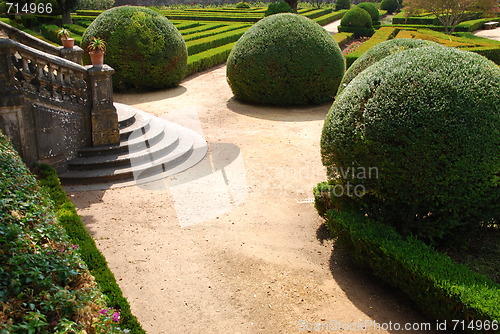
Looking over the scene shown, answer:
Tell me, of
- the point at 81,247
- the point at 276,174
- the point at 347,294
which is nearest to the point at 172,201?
the point at 276,174

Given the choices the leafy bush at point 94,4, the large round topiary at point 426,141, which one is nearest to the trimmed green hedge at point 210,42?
the large round topiary at point 426,141

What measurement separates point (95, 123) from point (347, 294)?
6373mm

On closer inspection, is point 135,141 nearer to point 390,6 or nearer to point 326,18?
point 326,18

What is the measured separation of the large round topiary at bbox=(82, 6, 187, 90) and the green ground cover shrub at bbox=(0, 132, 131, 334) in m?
11.7

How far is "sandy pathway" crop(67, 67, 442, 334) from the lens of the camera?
5.78 meters

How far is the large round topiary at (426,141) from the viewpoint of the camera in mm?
6117

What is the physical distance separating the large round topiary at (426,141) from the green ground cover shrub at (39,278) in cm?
393

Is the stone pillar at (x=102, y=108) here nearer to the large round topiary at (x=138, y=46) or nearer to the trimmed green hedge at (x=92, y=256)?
the trimmed green hedge at (x=92, y=256)

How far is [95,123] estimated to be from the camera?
9.95 metres

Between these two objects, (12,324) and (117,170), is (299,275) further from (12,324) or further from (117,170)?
(117,170)

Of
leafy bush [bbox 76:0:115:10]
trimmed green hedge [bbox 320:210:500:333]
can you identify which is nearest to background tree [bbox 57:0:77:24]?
leafy bush [bbox 76:0:115:10]

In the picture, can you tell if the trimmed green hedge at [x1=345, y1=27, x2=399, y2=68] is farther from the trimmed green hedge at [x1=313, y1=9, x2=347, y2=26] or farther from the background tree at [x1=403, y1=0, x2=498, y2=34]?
the trimmed green hedge at [x1=313, y1=9, x2=347, y2=26]

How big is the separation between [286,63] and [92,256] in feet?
33.8

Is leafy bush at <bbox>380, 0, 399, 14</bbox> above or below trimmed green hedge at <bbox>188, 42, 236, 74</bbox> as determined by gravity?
above
